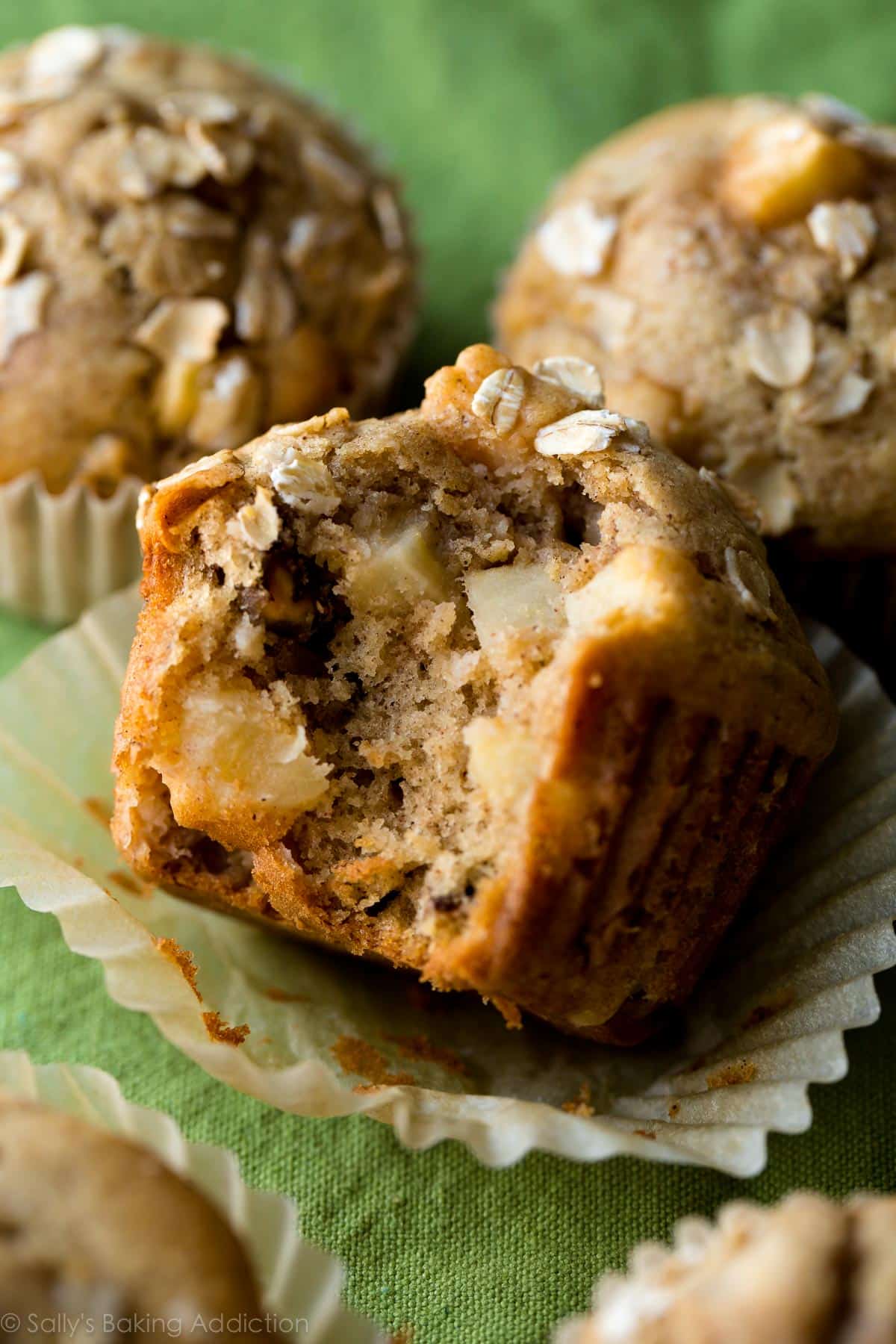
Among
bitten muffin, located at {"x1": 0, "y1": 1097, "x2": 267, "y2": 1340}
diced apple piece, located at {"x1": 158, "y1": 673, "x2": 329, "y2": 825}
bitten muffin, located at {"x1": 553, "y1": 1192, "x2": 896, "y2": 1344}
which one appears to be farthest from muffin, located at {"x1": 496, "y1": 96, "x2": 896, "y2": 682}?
bitten muffin, located at {"x1": 0, "y1": 1097, "x2": 267, "y2": 1340}

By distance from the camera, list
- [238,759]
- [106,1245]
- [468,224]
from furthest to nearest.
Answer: [468,224] < [238,759] < [106,1245]

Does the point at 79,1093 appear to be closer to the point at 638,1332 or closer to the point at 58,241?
the point at 638,1332

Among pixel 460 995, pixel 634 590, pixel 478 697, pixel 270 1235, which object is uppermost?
pixel 634 590

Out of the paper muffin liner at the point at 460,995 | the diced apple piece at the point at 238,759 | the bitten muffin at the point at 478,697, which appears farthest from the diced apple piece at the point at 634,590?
the paper muffin liner at the point at 460,995

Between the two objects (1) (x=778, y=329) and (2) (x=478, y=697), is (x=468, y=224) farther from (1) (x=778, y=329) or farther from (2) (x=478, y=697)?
(2) (x=478, y=697)

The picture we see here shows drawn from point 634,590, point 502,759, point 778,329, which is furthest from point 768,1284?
point 778,329

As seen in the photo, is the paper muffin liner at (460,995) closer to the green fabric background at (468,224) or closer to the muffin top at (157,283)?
the green fabric background at (468,224)

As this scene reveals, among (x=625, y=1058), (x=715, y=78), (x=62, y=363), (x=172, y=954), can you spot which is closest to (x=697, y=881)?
A: (x=625, y=1058)
